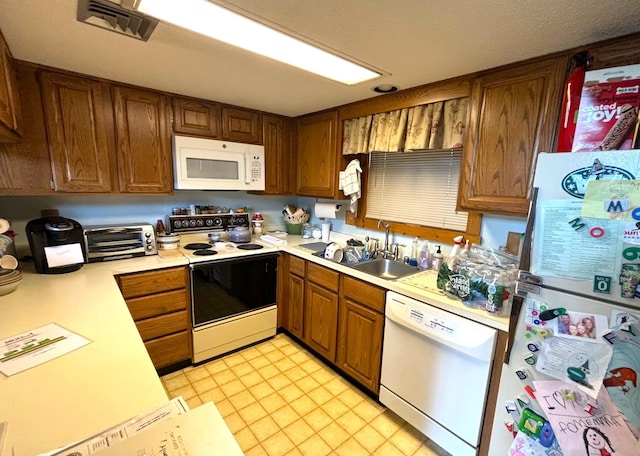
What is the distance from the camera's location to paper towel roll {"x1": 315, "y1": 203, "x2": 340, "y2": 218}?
2727 mm

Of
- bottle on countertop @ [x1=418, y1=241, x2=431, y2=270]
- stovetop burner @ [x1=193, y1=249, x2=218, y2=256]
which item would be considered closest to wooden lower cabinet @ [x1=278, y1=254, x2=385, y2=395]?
bottle on countertop @ [x1=418, y1=241, x2=431, y2=270]

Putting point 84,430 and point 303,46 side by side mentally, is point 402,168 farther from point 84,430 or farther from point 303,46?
point 84,430

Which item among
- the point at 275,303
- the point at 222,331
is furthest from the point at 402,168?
the point at 222,331

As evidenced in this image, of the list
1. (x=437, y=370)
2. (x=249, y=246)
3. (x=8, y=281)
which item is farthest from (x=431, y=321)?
(x=8, y=281)

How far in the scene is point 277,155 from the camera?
2.84 m

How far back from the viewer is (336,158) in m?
2.50

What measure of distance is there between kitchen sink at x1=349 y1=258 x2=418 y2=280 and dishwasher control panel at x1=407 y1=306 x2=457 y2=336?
1.88ft

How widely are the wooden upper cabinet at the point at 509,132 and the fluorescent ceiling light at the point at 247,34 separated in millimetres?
666

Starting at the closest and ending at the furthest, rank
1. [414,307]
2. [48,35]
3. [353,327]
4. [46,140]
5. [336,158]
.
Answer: [48,35], [414,307], [46,140], [353,327], [336,158]

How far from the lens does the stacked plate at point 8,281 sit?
4.60 ft

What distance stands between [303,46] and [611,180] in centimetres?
132

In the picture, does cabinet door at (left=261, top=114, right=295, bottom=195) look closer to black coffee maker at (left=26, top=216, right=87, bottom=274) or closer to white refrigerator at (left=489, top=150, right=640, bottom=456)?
black coffee maker at (left=26, top=216, right=87, bottom=274)

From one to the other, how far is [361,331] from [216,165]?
1.78 metres

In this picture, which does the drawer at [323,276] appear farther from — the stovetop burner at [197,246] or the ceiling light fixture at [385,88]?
the ceiling light fixture at [385,88]
